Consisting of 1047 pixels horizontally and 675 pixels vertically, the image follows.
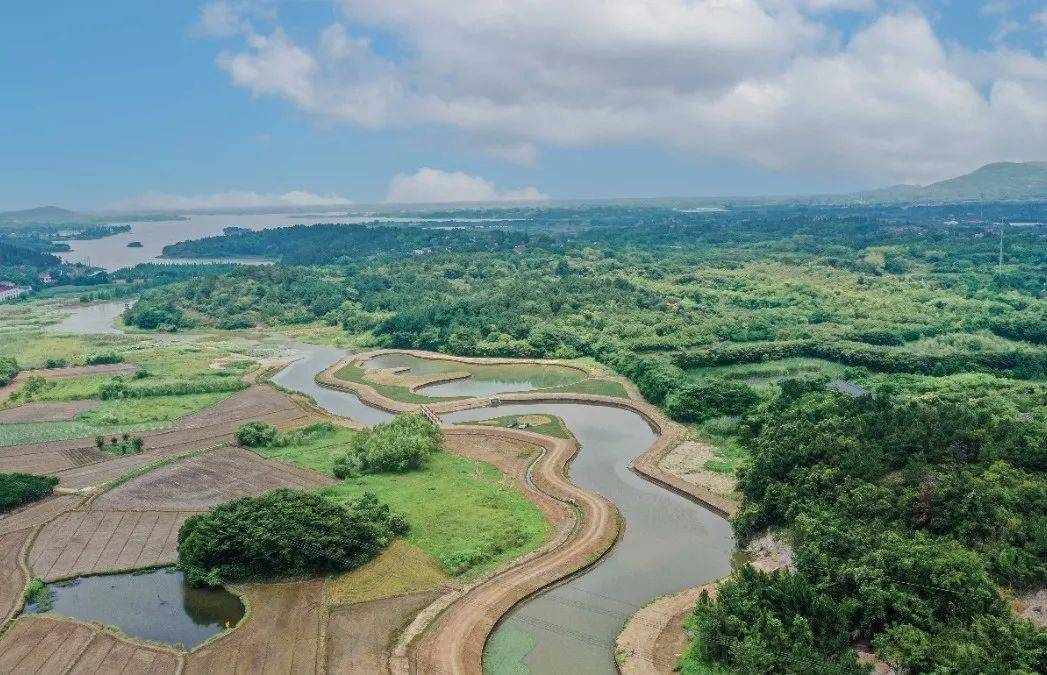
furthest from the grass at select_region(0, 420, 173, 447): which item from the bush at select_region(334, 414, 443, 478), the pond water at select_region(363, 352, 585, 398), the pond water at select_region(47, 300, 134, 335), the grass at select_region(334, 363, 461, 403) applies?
the pond water at select_region(47, 300, 134, 335)

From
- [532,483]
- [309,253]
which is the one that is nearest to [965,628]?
[532,483]

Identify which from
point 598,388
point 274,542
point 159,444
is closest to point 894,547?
point 274,542

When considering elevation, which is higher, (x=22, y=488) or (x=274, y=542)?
(x=22, y=488)

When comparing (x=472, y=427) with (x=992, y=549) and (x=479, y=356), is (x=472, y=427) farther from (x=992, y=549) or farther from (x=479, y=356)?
(x=992, y=549)

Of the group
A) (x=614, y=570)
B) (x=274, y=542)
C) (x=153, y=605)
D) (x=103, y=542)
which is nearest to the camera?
(x=153, y=605)

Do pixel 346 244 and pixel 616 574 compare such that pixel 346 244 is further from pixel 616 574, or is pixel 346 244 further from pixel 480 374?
pixel 616 574

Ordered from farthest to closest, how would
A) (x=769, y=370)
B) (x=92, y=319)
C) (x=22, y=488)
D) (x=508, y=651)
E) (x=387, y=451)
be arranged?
(x=92, y=319) < (x=769, y=370) < (x=387, y=451) < (x=22, y=488) < (x=508, y=651)

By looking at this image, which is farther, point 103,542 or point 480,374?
point 480,374

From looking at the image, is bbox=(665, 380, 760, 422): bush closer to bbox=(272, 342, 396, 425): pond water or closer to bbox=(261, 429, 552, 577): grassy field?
bbox=(261, 429, 552, 577): grassy field
